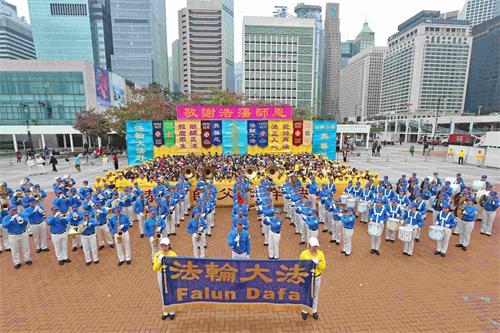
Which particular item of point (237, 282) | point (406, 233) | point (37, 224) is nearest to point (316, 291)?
point (237, 282)

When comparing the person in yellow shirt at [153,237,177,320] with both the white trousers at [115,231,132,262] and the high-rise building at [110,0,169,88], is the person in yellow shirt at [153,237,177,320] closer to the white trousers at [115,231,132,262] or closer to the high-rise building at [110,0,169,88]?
the white trousers at [115,231,132,262]

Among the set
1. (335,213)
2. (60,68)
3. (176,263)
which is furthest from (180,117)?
(60,68)

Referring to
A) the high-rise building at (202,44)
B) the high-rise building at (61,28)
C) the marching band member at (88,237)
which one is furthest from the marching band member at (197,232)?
the high-rise building at (61,28)

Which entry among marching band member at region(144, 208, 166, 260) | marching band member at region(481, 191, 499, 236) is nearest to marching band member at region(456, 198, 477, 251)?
marching band member at region(481, 191, 499, 236)

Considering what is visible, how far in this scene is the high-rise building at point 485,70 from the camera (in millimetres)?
119819

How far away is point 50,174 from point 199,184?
21.3 meters

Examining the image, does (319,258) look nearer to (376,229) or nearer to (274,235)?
(274,235)

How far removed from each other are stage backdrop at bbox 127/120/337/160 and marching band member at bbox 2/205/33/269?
1549cm

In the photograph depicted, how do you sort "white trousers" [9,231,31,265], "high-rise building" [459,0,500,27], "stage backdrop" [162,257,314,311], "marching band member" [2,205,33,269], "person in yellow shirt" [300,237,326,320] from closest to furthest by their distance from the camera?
1. "person in yellow shirt" [300,237,326,320]
2. "stage backdrop" [162,257,314,311]
3. "marching band member" [2,205,33,269]
4. "white trousers" [9,231,31,265]
5. "high-rise building" [459,0,500,27]

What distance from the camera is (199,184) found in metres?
13.2

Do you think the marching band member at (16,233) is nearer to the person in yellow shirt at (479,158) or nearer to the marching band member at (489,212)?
the marching band member at (489,212)

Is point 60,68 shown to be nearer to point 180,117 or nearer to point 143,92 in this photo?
point 143,92

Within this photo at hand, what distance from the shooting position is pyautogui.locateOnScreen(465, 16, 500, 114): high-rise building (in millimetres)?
119819

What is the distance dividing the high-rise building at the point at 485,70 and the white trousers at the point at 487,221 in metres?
145
